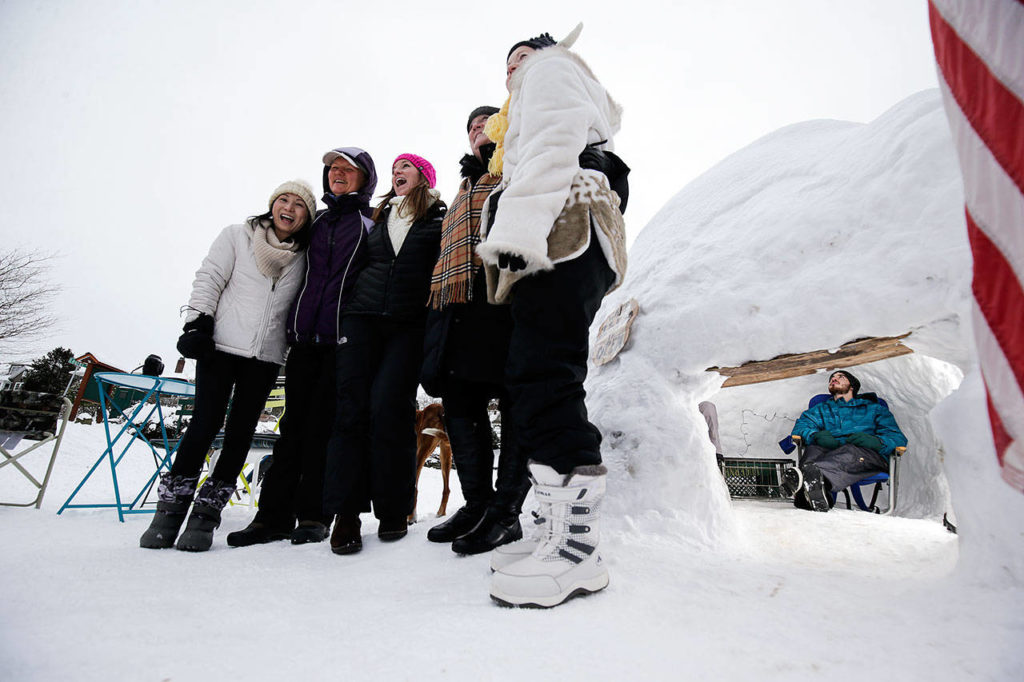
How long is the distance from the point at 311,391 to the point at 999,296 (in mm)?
2280

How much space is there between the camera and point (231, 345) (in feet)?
6.87

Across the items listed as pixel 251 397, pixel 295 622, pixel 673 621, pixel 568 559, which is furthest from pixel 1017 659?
pixel 251 397

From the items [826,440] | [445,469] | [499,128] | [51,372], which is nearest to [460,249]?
[499,128]

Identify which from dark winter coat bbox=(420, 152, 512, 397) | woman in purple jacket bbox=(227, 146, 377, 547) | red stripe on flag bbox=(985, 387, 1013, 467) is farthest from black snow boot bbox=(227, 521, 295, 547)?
red stripe on flag bbox=(985, 387, 1013, 467)

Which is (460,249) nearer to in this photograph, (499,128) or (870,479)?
(499,128)

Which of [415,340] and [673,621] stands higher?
[415,340]

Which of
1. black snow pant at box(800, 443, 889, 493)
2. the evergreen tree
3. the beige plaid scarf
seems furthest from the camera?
the evergreen tree

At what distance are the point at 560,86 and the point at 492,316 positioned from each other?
2.67ft

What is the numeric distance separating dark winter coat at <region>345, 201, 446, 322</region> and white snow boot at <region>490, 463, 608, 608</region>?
102 centimetres

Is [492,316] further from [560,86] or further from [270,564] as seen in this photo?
[270,564]

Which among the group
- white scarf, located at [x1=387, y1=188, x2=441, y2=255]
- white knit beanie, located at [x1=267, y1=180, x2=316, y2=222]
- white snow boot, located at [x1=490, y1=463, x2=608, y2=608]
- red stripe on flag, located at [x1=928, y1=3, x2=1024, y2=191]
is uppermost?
white knit beanie, located at [x1=267, y1=180, x2=316, y2=222]

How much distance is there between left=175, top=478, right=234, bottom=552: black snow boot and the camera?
1.83 meters

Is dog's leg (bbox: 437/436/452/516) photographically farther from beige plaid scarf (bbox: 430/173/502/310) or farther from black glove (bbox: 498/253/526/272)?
black glove (bbox: 498/253/526/272)

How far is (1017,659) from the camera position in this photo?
957 mm
